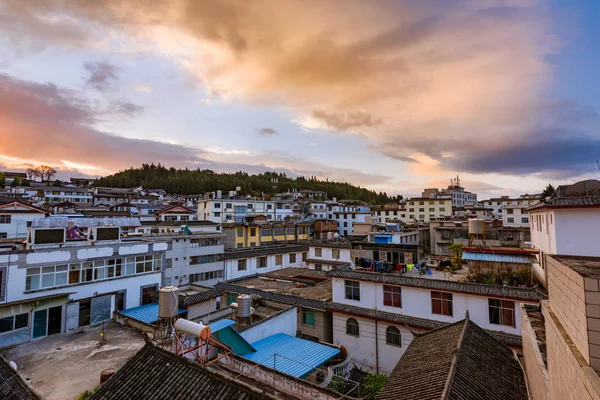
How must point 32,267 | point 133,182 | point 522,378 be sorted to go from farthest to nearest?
point 133,182 → point 32,267 → point 522,378

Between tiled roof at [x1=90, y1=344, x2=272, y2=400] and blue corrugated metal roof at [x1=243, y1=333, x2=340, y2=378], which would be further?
blue corrugated metal roof at [x1=243, y1=333, x2=340, y2=378]

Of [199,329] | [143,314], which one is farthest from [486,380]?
[143,314]

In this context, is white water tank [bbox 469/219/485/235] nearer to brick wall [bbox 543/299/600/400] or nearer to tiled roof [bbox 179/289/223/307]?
brick wall [bbox 543/299/600/400]

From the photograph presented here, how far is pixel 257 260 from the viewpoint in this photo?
36906 millimetres

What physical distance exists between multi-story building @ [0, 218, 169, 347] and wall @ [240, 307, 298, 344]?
11317mm

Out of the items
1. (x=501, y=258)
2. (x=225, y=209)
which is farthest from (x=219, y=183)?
(x=501, y=258)

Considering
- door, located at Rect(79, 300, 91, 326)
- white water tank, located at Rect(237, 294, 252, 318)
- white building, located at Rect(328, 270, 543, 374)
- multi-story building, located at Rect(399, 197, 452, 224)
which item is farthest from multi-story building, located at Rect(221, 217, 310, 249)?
multi-story building, located at Rect(399, 197, 452, 224)

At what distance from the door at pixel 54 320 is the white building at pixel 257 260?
18558 millimetres

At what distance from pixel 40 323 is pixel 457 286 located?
23.7m

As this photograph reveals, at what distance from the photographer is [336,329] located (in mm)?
19531

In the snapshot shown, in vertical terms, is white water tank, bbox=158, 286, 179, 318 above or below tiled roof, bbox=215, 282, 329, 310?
above

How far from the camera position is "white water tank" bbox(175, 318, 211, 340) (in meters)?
9.00

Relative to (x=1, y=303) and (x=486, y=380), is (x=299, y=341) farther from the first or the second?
(x=1, y=303)

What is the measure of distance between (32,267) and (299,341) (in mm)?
16226
